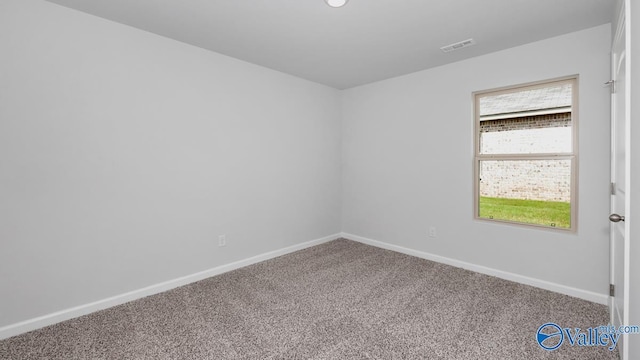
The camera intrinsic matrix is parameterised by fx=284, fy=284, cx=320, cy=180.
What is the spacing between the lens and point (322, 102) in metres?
4.39

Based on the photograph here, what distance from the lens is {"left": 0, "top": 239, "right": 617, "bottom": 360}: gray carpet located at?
190 centimetres

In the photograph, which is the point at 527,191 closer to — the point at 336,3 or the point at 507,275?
the point at 507,275

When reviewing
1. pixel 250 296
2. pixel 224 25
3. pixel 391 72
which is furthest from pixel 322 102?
pixel 250 296

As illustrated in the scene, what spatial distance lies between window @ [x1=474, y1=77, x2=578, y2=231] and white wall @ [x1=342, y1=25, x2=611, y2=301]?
0.40ft

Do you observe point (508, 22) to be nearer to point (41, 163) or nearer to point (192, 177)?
point (192, 177)

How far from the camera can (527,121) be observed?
9.96 feet

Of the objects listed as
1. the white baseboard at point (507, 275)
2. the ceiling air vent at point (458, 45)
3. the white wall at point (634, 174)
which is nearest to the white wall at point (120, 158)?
the white baseboard at point (507, 275)

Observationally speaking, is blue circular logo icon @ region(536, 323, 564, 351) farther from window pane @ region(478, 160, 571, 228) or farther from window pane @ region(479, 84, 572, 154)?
window pane @ region(479, 84, 572, 154)

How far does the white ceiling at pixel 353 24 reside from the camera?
2217mm

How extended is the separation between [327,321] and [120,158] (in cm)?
229

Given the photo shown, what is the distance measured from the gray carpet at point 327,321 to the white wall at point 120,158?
38 cm

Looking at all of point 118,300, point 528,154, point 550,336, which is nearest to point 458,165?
point 528,154

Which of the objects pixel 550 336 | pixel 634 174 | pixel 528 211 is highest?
pixel 634 174

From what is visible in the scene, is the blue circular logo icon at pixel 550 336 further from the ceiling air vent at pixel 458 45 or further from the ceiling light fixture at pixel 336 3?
the ceiling light fixture at pixel 336 3
